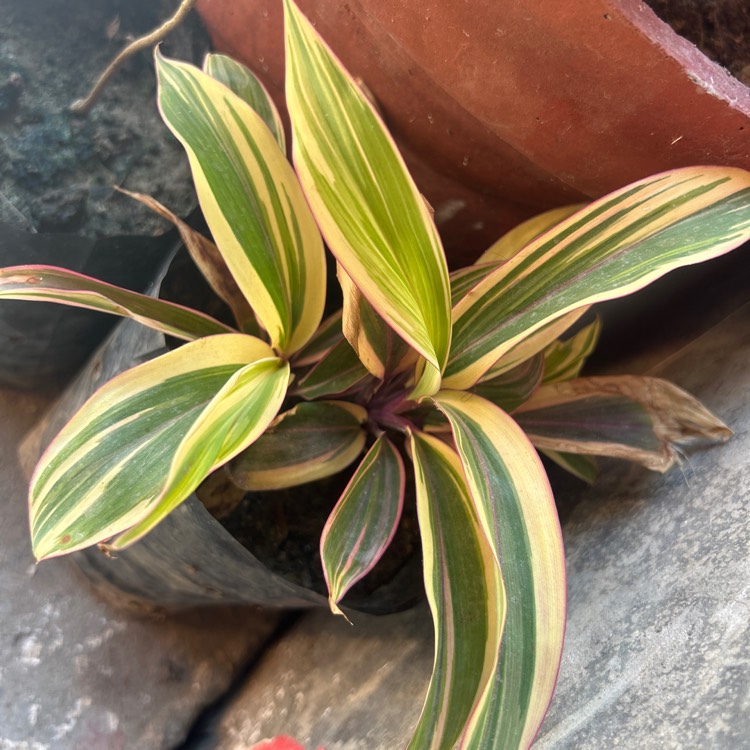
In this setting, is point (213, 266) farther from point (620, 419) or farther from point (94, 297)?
point (620, 419)

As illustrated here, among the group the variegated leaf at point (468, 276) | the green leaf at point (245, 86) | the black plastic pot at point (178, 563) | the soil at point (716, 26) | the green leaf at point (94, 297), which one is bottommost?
the black plastic pot at point (178, 563)

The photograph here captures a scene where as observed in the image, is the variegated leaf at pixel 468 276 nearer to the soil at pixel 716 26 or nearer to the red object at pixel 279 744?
the soil at pixel 716 26

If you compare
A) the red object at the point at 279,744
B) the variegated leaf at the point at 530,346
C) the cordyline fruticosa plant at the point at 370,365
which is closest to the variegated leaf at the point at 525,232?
the cordyline fruticosa plant at the point at 370,365

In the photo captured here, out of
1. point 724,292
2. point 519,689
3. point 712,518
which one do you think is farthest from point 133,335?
point 724,292

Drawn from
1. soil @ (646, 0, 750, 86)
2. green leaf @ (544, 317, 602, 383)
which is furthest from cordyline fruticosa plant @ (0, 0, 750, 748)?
soil @ (646, 0, 750, 86)

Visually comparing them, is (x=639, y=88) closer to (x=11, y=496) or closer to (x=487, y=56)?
(x=487, y=56)

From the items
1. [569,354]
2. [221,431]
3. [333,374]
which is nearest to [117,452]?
[221,431]
